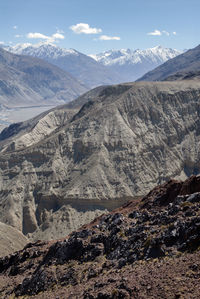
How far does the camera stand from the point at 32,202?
69500 millimetres

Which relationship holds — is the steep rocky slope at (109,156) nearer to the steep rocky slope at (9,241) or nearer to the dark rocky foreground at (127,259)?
the steep rocky slope at (9,241)

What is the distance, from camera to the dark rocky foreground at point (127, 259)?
58.1 ft

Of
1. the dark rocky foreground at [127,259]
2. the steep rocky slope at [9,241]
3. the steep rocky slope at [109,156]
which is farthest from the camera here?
the steep rocky slope at [109,156]

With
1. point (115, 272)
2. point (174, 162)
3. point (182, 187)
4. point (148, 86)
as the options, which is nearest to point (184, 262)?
point (115, 272)

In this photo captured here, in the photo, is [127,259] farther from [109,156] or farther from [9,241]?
[109,156]

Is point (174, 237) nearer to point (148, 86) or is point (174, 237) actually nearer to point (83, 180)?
point (83, 180)

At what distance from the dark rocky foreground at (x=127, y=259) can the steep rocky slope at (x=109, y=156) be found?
118 ft

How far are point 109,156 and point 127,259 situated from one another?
51.7 metres

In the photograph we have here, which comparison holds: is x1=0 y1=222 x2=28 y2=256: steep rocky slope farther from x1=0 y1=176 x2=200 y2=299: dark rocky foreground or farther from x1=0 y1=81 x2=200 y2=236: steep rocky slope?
x1=0 y1=176 x2=200 y2=299: dark rocky foreground

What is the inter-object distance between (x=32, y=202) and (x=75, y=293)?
164 feet

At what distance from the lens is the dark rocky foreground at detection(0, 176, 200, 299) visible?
17703 mm

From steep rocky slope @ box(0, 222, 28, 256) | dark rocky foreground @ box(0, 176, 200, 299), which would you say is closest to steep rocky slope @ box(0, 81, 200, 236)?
steep rocky slope @ box(0, 222, 28, 256)

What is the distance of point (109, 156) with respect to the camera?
7325 centimetres

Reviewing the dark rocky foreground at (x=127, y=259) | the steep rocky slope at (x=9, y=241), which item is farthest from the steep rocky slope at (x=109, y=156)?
the dark rocky foreground at (x=127, y=259)
